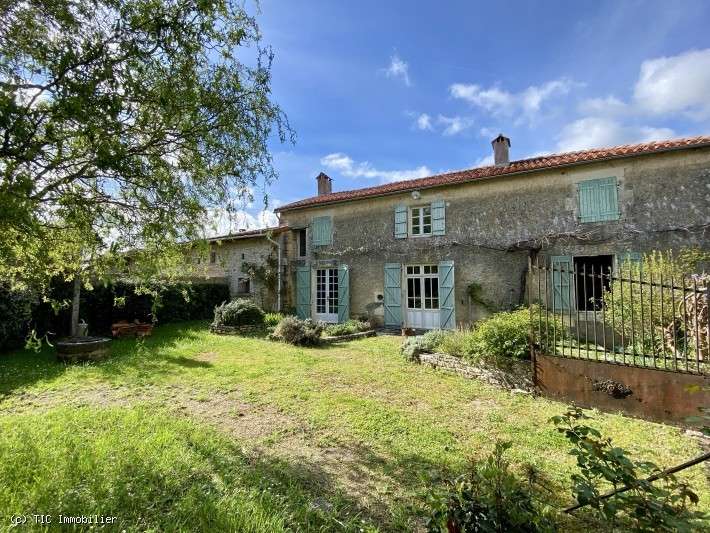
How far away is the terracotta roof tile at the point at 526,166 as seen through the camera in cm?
880

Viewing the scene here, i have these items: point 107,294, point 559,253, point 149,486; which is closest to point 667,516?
point 149,486

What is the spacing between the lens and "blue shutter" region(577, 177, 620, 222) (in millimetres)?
9422

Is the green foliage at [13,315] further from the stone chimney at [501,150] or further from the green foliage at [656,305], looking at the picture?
the stone chimney at [501,150]

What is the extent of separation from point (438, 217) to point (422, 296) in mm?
2776

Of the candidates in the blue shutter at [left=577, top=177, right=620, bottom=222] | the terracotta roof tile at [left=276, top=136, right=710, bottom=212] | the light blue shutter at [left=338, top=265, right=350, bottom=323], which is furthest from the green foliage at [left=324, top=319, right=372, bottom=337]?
the blue shutter at [left=577, top=177, right=620, bottom=222]

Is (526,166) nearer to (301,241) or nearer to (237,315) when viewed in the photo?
(301,241)

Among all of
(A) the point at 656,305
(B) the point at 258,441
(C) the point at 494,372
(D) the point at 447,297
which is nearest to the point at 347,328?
(D) the point at 447,297

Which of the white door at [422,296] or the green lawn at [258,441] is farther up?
the white door at [422,296]

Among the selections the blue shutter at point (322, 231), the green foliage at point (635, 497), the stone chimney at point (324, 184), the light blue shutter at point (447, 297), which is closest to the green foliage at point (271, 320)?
the blue shutter at point (322, 231)

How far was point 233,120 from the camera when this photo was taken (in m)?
3.29

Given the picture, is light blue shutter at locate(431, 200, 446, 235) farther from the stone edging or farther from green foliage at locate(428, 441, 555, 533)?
green foliage at locate(428, 441, 555, 533)

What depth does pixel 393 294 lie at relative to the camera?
41.5 ft

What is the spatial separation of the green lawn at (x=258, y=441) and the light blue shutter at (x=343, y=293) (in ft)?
20.2

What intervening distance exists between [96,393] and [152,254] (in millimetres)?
3224
